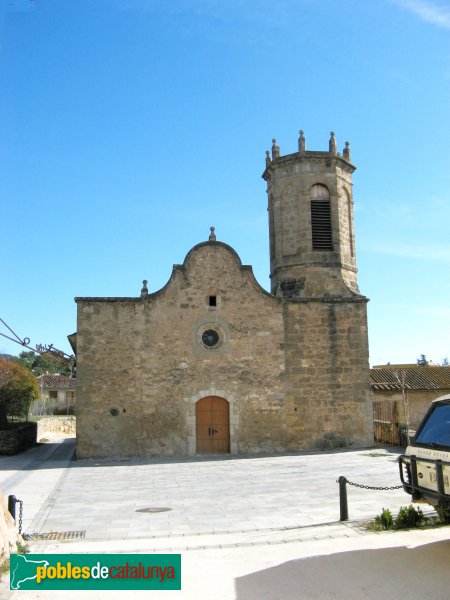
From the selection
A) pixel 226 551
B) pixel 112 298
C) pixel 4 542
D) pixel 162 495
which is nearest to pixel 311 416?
pixel 112 298

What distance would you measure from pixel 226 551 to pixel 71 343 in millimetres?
16798

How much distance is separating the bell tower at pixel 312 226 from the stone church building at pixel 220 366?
0.63ft

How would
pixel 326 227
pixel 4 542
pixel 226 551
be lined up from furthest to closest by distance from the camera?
1. pixel 326 227
2. pixel 226 551
3. pixel 4 542

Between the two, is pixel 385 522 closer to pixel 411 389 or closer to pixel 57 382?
pixel 411 389

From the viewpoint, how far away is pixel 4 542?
7.05m

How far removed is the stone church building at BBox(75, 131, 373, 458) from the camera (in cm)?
2027

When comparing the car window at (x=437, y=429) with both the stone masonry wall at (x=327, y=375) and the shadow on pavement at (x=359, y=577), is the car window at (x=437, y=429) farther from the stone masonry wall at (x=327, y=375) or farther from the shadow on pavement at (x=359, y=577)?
the stone masonry wall at (x=327, y=375)

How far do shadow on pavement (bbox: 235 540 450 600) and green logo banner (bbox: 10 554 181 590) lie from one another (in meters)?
0.87

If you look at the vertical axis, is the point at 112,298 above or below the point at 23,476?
above

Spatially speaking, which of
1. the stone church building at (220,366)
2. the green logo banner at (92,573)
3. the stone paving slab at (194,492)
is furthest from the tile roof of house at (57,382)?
the green logo banner at (92,573)

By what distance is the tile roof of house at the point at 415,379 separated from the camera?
25922 mm

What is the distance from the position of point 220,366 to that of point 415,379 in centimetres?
1112

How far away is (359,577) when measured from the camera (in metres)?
6.52

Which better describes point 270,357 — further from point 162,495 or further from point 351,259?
point 162,495
